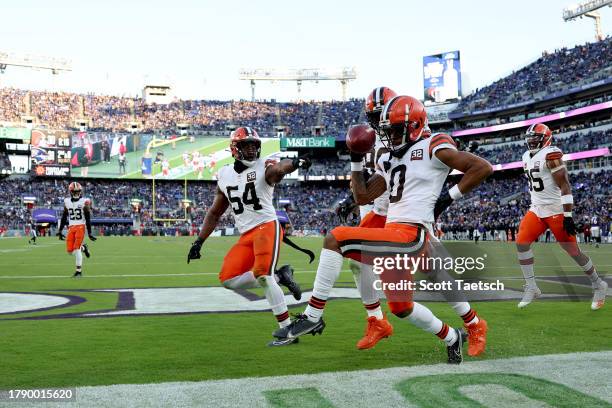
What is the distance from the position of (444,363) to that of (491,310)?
3.15m

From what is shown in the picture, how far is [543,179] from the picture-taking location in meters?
8.27

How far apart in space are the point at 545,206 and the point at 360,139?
180 inches

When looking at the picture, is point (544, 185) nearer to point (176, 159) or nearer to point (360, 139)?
point (360, 139)

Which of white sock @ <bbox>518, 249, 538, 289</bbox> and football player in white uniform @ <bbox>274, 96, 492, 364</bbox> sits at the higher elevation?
football player in white uniform @ <bbox>274, 96, 492, 364</bbox>

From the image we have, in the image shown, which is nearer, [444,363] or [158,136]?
[444,363]

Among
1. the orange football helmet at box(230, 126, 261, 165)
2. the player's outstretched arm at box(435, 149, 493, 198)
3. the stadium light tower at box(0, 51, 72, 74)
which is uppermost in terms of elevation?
the stadium light tower at box(0, 51, 72, 74)

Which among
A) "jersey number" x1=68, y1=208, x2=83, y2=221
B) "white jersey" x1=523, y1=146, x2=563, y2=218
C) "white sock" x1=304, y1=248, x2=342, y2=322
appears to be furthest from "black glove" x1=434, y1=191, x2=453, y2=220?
"jersey number" x1=68, y1=208, x2=83, y2=221

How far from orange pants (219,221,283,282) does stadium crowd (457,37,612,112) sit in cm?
4737

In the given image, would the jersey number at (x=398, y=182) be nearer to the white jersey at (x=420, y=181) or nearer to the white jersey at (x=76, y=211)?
the white jersey at (x=420, y=181)

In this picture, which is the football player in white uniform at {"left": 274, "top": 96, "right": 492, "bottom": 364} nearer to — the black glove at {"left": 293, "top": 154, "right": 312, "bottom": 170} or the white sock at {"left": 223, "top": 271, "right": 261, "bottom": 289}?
the black glove at {"left": 293, "top": 154, "right": 312, "bottom": 170}

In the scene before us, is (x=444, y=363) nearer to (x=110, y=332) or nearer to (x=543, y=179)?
(x=110, y=332)

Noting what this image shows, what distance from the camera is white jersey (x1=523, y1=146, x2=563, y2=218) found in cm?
815

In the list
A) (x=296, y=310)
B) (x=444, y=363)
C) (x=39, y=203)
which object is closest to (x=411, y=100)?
(x=444, y=363)

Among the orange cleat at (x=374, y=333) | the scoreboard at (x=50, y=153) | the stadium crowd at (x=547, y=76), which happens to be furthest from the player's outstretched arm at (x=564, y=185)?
the scoreboard at (x=50, y=153)
